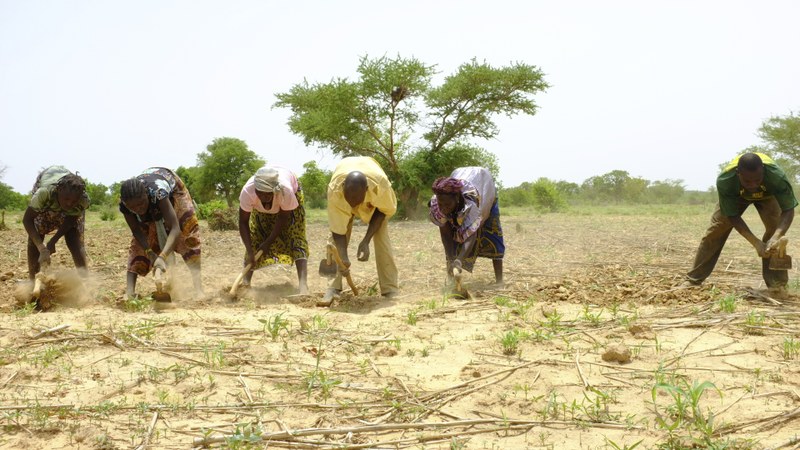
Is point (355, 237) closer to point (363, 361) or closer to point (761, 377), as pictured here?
point (363, 361)

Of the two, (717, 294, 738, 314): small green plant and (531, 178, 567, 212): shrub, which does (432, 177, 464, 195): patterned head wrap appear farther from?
(531, 178, 567, 212): shrub

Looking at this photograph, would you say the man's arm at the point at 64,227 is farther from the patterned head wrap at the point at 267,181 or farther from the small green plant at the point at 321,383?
the small green plant at the point at 321,383

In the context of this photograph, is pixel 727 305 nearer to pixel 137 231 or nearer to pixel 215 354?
pixel 215 354

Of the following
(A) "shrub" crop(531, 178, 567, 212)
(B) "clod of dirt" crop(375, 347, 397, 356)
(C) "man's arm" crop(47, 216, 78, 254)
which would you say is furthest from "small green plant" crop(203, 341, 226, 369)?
(A) "shrub" crop(531, 178, 567, 212)

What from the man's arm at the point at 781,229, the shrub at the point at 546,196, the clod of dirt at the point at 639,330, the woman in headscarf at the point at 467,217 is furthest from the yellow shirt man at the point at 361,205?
the shrub at the point at 546,196

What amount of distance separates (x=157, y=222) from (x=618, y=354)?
3.84 m

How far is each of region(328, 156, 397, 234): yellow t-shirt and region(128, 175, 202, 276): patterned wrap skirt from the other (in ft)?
4.18

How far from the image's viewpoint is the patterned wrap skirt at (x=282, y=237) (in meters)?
5.67

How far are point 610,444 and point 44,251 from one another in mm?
4734

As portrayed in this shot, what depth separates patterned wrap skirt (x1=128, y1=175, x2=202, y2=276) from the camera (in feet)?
17.5

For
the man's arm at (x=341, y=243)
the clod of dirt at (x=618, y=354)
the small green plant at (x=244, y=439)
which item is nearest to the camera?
the small green plant at (x=244, y=439)

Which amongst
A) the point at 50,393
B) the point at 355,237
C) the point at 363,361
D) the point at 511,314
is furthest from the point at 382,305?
the point at 355,237

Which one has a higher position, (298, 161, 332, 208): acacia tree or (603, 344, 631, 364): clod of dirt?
(298, 161, 332, 208): acacia tree

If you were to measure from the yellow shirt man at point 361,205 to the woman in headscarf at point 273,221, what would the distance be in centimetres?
45
